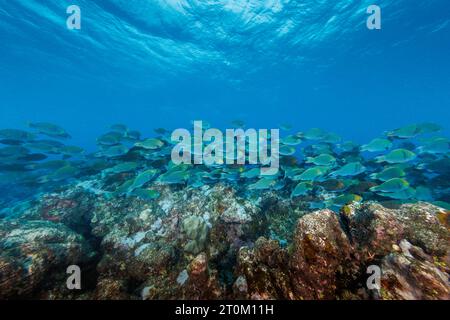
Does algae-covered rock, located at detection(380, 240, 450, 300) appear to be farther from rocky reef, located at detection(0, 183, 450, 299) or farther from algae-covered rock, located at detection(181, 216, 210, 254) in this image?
algae-covered rock, located at detection(181, 216, 210, 254)

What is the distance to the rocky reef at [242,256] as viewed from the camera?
2.60 m

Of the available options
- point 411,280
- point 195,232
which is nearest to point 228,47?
point 195,232

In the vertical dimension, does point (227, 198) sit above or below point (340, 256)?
above

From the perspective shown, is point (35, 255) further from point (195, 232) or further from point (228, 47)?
point (228, 47)

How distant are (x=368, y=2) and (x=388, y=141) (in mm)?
13268

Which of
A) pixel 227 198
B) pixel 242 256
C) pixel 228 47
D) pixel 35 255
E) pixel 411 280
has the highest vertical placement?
pixel 228 47

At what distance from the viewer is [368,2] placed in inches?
597

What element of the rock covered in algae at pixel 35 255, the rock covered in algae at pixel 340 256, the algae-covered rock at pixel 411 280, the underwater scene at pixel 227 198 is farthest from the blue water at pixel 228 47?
the algae-covered rock at pixel 411 280

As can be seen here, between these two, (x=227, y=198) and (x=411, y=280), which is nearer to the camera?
(x=411, y=280)

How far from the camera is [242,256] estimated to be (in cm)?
305

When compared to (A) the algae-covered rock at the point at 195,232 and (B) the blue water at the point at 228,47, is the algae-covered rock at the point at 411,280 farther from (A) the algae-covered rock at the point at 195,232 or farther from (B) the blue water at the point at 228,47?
(B) the blue water at the point at 228,47

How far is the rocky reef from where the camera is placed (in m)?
2.60

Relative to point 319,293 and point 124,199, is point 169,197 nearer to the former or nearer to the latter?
point 124,199
